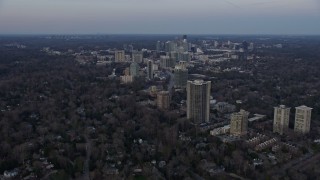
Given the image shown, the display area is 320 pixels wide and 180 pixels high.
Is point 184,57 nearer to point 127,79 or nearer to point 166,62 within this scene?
point 166,62

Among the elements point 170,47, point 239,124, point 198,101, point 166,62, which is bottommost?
point 239,124

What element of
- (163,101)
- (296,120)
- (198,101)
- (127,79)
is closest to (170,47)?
(127,79)

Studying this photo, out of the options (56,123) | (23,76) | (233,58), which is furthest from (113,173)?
(233,58)

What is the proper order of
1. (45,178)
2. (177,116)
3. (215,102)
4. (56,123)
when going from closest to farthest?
(45,178)
(56,123)
(177,116)
(215,102)

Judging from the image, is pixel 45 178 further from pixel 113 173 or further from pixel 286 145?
pixel 286 145

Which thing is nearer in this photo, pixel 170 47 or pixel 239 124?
pixel 239 124

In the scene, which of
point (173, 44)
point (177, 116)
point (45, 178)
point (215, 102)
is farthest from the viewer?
point (173, 44)

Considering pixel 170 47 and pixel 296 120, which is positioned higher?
pixel 170 47
